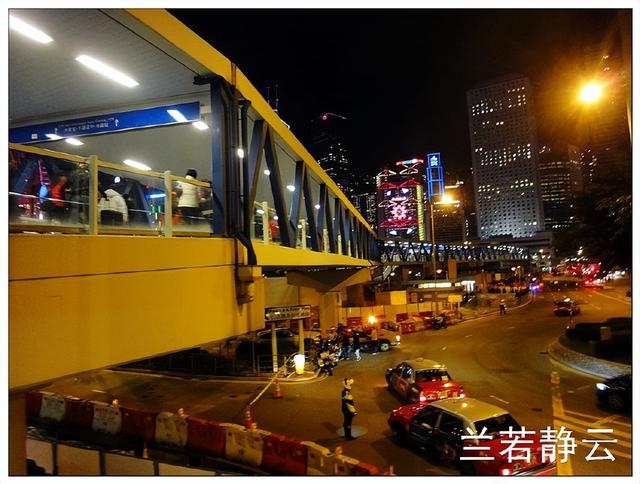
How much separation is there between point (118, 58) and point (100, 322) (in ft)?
13.4

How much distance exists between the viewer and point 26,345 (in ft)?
12.6

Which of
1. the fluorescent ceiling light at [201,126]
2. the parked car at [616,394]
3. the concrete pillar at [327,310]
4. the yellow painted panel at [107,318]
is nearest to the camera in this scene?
the yellow painted panel at [107,318]

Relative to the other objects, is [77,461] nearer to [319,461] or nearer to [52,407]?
[319,461]

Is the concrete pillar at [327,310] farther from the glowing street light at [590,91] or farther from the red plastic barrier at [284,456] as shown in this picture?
the glowing street light at [590,91]

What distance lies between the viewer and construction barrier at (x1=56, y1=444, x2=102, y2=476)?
7066mm

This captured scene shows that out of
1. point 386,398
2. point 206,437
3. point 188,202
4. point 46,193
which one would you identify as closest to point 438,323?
point 386,398

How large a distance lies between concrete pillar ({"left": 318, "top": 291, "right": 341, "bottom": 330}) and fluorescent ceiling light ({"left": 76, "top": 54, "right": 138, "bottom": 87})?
23.6 m

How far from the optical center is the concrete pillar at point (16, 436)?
4.19 m

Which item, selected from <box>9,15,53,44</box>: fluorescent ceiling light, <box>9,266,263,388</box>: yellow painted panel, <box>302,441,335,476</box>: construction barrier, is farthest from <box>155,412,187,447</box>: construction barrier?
<box>9,15,53,44</box>: fluorescent ceiling light

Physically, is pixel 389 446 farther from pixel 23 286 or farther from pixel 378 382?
pixel 23 286

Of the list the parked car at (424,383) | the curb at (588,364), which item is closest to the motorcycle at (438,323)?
the curb at (588,364)

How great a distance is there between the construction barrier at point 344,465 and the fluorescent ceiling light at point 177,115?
20.4 feet

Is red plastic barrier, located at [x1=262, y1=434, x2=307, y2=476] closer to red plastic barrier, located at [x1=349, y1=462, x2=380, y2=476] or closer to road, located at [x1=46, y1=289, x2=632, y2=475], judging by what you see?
red plastic barrier, located at [x1=349, y1=462, x2=380, y2=476]

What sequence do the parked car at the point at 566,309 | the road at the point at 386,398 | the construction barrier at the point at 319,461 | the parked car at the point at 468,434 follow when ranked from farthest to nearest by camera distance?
the parked car at the point at 566,309, the road at the point at 386,398, the parked car at the point at 468,434, the construction barrier at the point at 319,461
